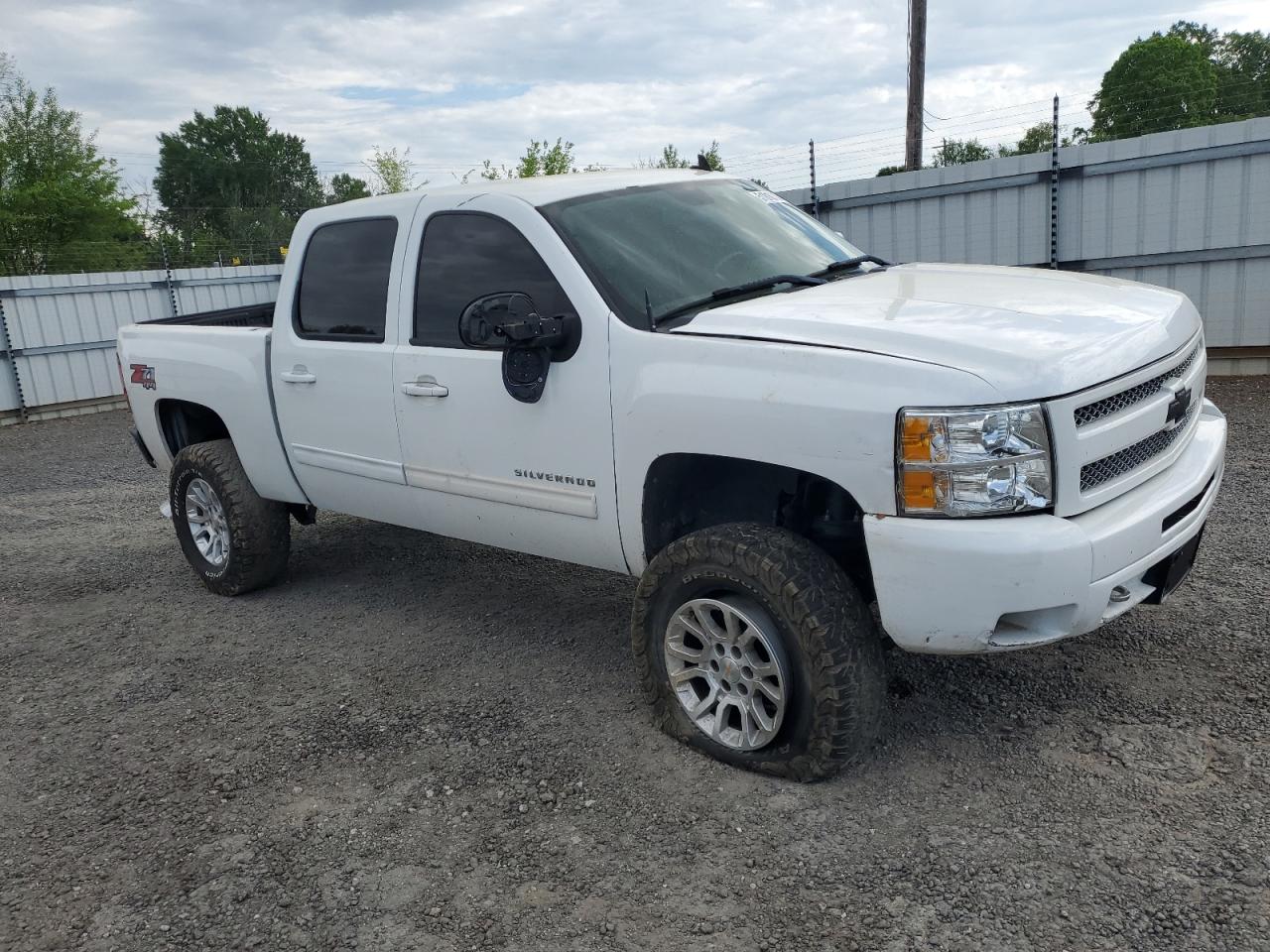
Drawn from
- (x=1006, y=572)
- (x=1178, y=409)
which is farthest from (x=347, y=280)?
(x=1178, y=409)

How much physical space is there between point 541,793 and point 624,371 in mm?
1441

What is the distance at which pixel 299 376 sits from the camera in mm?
4844

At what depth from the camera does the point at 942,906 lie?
2.69 m

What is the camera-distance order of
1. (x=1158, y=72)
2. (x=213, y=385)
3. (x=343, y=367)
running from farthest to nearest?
(x=1158, y=72) → (x=213, y=385) → (x=343, y=367)

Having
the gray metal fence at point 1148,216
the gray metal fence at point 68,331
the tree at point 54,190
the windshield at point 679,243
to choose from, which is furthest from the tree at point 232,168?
the windshield at point 679,243

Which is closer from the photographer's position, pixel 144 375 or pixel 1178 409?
pixel 1178 409

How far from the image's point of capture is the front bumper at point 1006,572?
9.16ft

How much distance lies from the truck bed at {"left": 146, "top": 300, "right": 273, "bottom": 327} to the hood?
3.79 meters

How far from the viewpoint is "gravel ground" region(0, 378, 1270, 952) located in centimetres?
274

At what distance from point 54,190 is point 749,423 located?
1669 inches

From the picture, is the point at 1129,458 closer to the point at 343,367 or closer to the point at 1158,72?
the point at 343,367

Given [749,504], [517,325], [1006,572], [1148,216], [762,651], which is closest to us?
[1006,572]

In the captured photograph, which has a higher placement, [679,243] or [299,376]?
[679,243]

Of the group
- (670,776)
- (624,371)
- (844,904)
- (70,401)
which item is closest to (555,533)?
(624,371)
